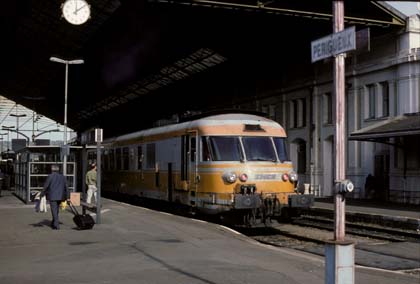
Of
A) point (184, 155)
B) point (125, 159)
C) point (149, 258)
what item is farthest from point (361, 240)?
point (125, 159)

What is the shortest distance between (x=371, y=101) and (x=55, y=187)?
20.9m

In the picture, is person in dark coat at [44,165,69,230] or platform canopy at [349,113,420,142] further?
platform canopy at [349,113,420,142]

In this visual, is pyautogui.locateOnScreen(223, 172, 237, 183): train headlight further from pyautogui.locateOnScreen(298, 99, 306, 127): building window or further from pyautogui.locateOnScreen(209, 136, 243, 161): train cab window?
pyautogui.locateOnScreen(298, 99, 306, 127): building window

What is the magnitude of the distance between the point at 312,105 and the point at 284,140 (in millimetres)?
18822

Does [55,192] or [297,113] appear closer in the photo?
[55,192]

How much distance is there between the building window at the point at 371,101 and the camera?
31.9 m

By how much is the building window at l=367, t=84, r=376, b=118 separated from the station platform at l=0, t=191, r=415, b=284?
703 inches

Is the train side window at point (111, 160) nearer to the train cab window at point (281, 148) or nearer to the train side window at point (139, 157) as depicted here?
the train side window at point (139, 157)

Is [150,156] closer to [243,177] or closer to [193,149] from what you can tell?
[193,149]

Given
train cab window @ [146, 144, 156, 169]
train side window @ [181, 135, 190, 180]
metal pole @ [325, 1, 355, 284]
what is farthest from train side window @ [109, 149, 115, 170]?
metal pole @ [325, 1, 355, 284]

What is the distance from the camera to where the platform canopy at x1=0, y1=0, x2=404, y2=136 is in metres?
28.5

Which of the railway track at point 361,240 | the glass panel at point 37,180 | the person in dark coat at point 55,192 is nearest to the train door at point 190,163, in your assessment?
the railway track at point 361,240

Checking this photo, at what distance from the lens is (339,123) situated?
20.3 ft

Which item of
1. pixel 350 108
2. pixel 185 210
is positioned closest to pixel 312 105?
pixel 350 108
